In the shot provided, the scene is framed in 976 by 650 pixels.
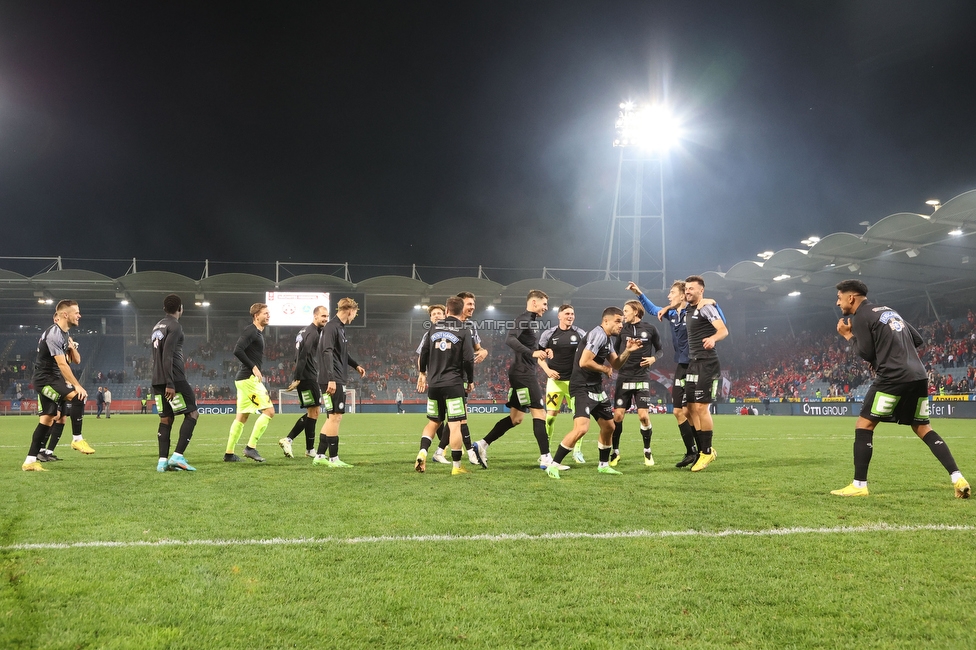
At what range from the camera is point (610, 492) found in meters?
6.49

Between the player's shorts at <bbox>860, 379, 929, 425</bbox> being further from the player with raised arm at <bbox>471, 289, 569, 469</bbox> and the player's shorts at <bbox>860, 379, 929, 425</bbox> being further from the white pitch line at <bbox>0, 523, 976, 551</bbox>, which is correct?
the player with raised arm at <bbox>471, 289, 569, 469</bbox>

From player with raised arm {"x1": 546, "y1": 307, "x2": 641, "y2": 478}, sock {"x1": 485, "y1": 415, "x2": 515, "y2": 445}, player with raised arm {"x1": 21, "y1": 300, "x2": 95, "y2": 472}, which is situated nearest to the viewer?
player with raised arm {"x1": 546, "y1": 307, "x2": 641, "y2": 478}

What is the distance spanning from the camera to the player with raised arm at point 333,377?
8.98 m

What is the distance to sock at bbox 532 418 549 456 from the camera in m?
8.27

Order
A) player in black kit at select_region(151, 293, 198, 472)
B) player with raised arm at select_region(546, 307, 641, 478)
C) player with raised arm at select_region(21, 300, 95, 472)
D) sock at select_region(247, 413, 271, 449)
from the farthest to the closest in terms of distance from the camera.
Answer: sock at select_region(247, 413, 271, 449) < player with raised arm at select_region(21, 300, 95, 472) < player in black kit at select_region(151, 293, 198, 472) < player with raised arm at select_region(546, 307, 641, 478)

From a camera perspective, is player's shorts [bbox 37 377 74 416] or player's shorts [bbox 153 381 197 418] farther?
player's shorts [bbox 37 377 74 416]

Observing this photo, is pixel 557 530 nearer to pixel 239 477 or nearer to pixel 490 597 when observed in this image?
pixel 490 597

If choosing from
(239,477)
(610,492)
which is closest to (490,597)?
(610,492)

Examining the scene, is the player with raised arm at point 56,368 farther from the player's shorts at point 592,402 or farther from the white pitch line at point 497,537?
the player's shorts at point 592,402

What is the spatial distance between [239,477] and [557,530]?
457cm

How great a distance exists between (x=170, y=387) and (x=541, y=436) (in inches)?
184

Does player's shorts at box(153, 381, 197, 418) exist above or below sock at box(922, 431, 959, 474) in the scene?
above

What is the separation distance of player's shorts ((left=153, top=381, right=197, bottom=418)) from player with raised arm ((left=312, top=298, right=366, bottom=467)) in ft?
5.58

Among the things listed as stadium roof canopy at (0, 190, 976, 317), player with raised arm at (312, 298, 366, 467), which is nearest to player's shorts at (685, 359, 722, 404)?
player with raised arm at (312, 298, 366, 467)
